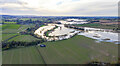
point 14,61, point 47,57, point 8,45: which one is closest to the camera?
point 14,61

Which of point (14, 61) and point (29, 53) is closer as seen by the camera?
point (14, 61)

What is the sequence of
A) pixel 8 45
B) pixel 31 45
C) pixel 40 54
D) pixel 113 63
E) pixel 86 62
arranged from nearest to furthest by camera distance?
1. pixel 113 63
2. pixel 86 62
3. pixel 40 54
4. pixel 8 45
5. pixel 31 45

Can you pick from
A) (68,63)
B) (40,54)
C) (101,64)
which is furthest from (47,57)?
(101,64)

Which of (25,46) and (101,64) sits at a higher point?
(25,46)

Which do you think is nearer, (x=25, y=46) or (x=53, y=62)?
(x=53, y=62)

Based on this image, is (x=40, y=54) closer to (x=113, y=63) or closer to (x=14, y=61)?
(x=14, y=61)

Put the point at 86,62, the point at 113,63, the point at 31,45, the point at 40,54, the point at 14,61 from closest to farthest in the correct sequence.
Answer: the point at 113,63 → the point at 86,62 → the point at 14,61 → the point at 40,54 → the point at 31,45

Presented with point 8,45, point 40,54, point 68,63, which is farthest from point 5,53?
point 68,63

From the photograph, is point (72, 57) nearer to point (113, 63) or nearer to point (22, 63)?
point (113, 63)

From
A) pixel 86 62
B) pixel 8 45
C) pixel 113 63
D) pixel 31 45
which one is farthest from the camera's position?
pixel 31 45
